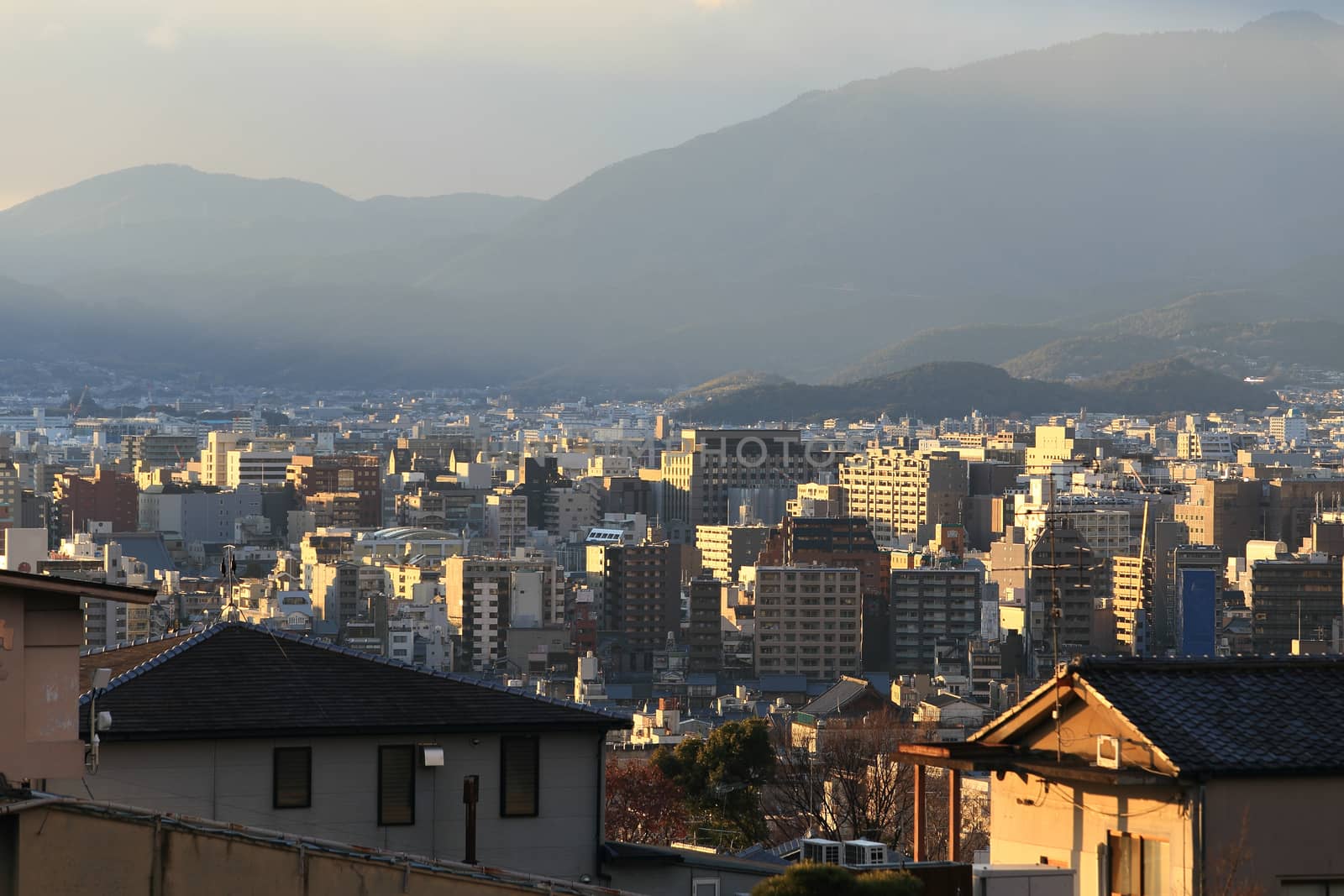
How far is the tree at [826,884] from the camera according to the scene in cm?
573

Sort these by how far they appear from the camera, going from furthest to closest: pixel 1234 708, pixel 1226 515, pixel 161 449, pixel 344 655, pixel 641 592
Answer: pixel 161 449, pixel 1226 515, pixel 641 592, pixel 344 655, pixel 1234 708

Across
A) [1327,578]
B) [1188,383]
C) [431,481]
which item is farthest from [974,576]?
[1188,383]

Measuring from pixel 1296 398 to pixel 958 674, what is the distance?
149335mm

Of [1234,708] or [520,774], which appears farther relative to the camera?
[520,774]

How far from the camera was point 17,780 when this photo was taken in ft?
18.6

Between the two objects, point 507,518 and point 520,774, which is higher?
point 520,774

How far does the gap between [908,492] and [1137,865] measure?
4030 inches

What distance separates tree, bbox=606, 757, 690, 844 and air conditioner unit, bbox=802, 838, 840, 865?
1074 cm

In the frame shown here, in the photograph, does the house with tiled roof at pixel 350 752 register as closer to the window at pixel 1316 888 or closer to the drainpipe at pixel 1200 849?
the drainpipe at pixel 1200 849

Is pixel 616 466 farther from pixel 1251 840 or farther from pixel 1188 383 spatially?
pixel 1251 840

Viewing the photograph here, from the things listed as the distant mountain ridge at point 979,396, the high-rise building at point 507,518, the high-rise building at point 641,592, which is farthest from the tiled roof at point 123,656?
the distant mountain ridge at point 979,396

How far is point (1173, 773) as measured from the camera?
6223 millimetres

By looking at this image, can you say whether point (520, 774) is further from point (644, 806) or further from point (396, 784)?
point (644, 806)

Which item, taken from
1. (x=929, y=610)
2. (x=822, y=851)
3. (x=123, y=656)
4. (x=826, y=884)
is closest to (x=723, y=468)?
(x=929, y=610)
